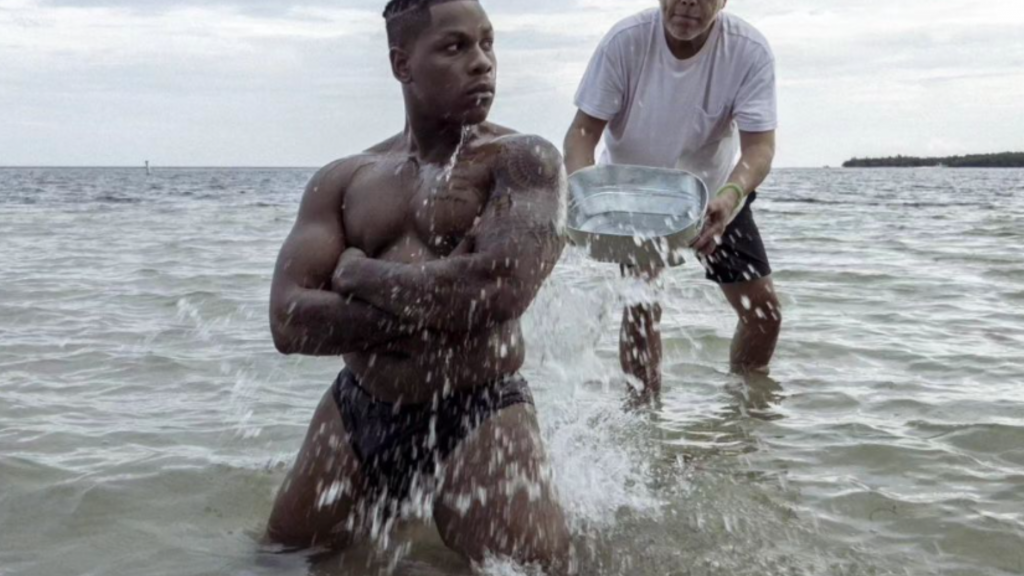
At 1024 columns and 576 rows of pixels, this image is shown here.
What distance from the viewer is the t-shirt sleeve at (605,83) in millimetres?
4883

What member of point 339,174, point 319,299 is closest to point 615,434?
point 339,174

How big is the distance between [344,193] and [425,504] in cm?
100

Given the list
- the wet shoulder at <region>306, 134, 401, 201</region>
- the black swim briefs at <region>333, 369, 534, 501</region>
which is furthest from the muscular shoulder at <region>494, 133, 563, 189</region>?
the black swim briefs at <region>333, 369, 534, 501</region>

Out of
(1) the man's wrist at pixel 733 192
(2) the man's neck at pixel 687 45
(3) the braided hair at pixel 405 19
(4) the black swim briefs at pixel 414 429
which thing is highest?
(2) the man's neck at pixel 687 45

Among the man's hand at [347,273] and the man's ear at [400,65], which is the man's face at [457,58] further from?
the man's hand at [347,273]

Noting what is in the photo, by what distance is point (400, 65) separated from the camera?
3.28m

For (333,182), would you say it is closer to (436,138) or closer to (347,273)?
(436,138)

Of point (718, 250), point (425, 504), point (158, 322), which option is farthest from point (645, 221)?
point (158, 322)

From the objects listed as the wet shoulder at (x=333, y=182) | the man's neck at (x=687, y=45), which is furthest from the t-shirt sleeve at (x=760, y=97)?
the wet shoulder at (x=333, y=182)

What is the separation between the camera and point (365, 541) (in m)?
3.48

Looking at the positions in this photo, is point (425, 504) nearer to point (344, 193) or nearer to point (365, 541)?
point (365, 541)

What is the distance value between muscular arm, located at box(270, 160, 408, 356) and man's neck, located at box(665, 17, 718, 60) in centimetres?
206

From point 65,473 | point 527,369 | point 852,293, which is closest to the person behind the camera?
point 65,473

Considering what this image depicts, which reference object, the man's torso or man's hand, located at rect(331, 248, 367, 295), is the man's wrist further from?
man's hand, located at rect(331, 248, 367, 295)
